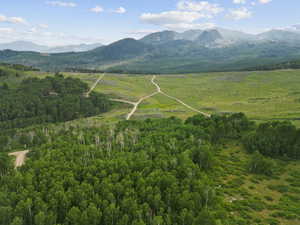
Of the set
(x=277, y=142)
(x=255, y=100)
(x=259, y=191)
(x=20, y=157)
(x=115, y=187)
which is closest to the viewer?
(x=115, y=187)

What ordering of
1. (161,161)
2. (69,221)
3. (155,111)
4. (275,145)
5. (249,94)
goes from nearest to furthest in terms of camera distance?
(69,221)
(161,161)
(275,145)
(155,111)
(249,94)

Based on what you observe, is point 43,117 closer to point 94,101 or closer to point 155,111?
point 94,101

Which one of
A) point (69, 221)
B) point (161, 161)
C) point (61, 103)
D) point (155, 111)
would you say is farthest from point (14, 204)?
point (61, 103)

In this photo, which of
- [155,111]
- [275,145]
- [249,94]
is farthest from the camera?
[249,94]

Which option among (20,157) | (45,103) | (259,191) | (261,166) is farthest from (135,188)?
(45,103)

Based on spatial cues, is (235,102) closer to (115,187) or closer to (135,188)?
(135,188)

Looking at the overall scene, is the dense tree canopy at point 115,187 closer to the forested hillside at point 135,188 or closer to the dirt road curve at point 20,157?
the forested hillside at point 135,188
